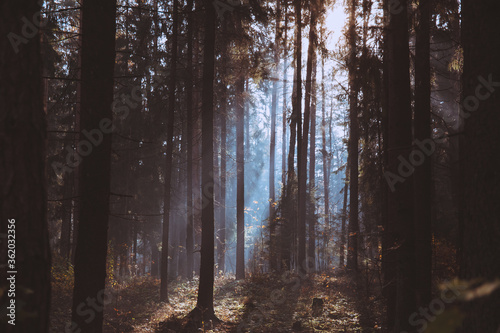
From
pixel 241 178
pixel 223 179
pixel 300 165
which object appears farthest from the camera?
pixel 223 179

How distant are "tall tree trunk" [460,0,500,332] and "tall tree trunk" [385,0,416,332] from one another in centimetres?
285

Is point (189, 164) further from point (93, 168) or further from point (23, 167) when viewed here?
point (23, 167)

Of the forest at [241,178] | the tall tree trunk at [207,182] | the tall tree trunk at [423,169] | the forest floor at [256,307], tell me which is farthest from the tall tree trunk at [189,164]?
the tall tree trunk at [423,169]

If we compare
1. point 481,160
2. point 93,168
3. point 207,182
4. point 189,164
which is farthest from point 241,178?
point 481,160

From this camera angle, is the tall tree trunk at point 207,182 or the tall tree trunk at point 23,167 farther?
the tall tree trunk at point 207,182

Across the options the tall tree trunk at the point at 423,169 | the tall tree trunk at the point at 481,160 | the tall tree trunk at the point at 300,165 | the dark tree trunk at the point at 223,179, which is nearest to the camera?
the tall tree trunk at the point at 481,160

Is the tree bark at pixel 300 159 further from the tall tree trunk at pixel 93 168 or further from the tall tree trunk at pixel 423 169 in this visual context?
the tall tree trunk at pixel 93 168

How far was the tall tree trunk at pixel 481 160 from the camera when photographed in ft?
12.6

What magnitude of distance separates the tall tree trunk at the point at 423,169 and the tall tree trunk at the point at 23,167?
7.88 m

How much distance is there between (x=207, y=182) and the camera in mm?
10984

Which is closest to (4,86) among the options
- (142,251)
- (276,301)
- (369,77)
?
(369,77)

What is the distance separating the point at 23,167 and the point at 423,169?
8.65 m

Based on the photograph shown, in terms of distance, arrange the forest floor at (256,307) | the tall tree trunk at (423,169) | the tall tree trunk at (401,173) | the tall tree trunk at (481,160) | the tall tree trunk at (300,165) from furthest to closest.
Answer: the tall tree trunk at (300,165), the forest floor at (256,307), the tall tree trunk at (423,169), the tall tree trunk at (401,173), the tall tree trunk at (481,160)

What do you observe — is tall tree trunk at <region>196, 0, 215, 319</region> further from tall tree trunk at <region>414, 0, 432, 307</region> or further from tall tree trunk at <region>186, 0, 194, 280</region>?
tall tree trunk at <region>414, 0, 432, 307</region>
